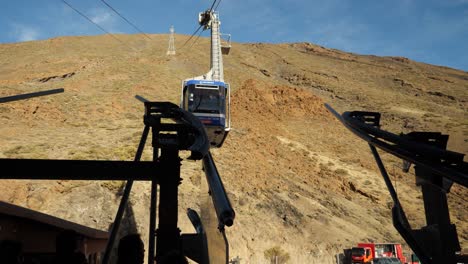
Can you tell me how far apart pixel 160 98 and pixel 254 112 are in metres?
10.2

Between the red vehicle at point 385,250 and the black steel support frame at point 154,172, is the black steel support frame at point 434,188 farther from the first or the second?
the red vehicle at point 385,250

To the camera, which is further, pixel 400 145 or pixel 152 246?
pixel 152 246

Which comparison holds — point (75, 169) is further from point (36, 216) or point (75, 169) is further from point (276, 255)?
point (276, 255)

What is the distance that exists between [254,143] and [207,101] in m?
17.9

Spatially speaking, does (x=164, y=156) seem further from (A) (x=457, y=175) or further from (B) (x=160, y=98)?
(B) (x=160, y=98)

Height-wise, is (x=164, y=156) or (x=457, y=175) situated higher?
(x=164, y=156)

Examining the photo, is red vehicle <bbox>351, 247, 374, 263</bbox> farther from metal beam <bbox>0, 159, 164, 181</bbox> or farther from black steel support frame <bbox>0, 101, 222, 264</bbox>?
metal beam <bbox>0, 159, 164, 181</bbox>

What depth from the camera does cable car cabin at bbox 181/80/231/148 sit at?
20062 mm

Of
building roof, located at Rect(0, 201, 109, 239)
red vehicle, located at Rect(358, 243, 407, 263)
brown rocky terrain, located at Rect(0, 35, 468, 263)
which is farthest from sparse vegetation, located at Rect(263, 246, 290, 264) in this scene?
building roof, located at Rect(0, 201, 109, 239)

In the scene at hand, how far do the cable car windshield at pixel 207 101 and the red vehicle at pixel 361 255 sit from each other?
1101cm

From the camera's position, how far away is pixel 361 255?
23.7 m

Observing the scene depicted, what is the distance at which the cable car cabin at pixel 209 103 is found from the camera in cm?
2006

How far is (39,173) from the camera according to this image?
4.18 m

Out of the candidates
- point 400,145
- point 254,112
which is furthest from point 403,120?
point 400,145
